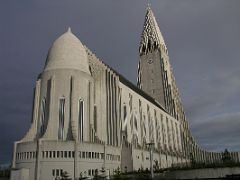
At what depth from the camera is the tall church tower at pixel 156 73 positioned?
100812 mm

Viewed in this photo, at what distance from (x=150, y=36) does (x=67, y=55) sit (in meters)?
64.7

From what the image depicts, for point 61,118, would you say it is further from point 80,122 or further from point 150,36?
point 150,36

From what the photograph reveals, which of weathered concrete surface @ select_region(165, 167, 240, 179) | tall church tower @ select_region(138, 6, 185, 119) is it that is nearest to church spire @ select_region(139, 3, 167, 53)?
tall church tower @ select_region(138, 6, 185, 119)

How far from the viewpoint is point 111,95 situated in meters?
56.1

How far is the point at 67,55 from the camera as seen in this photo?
54.2 metres

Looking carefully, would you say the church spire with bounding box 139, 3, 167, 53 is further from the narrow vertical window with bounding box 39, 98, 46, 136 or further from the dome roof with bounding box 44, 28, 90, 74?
the narrow vertical window with bounding box 39, 98, 46, 136

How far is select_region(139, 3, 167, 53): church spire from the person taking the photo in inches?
4333

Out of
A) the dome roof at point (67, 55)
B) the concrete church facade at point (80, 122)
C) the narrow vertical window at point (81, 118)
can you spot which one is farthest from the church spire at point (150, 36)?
the narrow vertical window at point (81, 118)

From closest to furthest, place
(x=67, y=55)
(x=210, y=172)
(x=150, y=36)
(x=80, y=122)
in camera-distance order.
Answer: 1. (x=210, y=172)
2. (x=80, y=122)
3. (x=67, y=55)
4. (x=150, y=36)

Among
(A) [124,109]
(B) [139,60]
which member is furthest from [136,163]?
(B) [139,60]

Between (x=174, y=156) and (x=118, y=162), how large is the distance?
35390 millimetres

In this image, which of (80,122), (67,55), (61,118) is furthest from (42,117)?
(67,55)

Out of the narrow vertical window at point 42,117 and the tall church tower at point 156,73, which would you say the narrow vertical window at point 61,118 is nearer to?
the narrow vertical window at point 42,117

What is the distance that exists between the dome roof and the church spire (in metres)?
56.4
